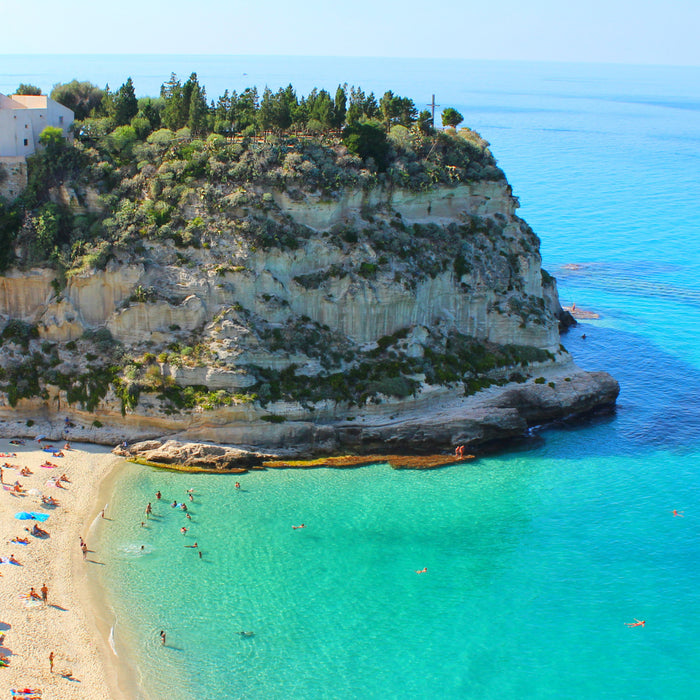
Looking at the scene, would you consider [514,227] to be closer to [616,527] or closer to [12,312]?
[616,527]

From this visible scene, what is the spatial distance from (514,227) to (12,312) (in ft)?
106

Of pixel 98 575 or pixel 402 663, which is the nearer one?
pixel 402 663

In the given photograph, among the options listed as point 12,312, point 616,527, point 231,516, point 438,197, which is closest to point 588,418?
point 616,527

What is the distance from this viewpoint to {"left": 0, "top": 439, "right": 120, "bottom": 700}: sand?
25.2m

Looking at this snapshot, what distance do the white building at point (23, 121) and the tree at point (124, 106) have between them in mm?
3831

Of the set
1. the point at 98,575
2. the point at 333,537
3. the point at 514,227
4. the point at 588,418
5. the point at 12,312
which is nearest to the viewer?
the point at 98,575

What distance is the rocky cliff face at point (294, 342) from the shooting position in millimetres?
39625

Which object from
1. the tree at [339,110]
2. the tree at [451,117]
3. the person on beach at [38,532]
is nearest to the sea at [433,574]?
the person on beach at [38,532]

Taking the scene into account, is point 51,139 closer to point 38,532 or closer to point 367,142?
point 367,142

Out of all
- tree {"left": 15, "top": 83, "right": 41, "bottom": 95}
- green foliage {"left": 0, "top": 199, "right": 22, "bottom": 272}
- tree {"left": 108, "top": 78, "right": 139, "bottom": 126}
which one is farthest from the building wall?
tree {"left": 15, "top": 83, "right": 41, "bottom": 95}

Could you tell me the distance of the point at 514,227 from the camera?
50312mm

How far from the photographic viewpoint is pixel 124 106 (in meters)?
49.9

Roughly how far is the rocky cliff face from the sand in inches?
106

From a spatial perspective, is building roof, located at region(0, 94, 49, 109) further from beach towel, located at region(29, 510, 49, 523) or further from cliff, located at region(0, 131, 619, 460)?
beach towel, located at region(29, 510, 49, 523)
